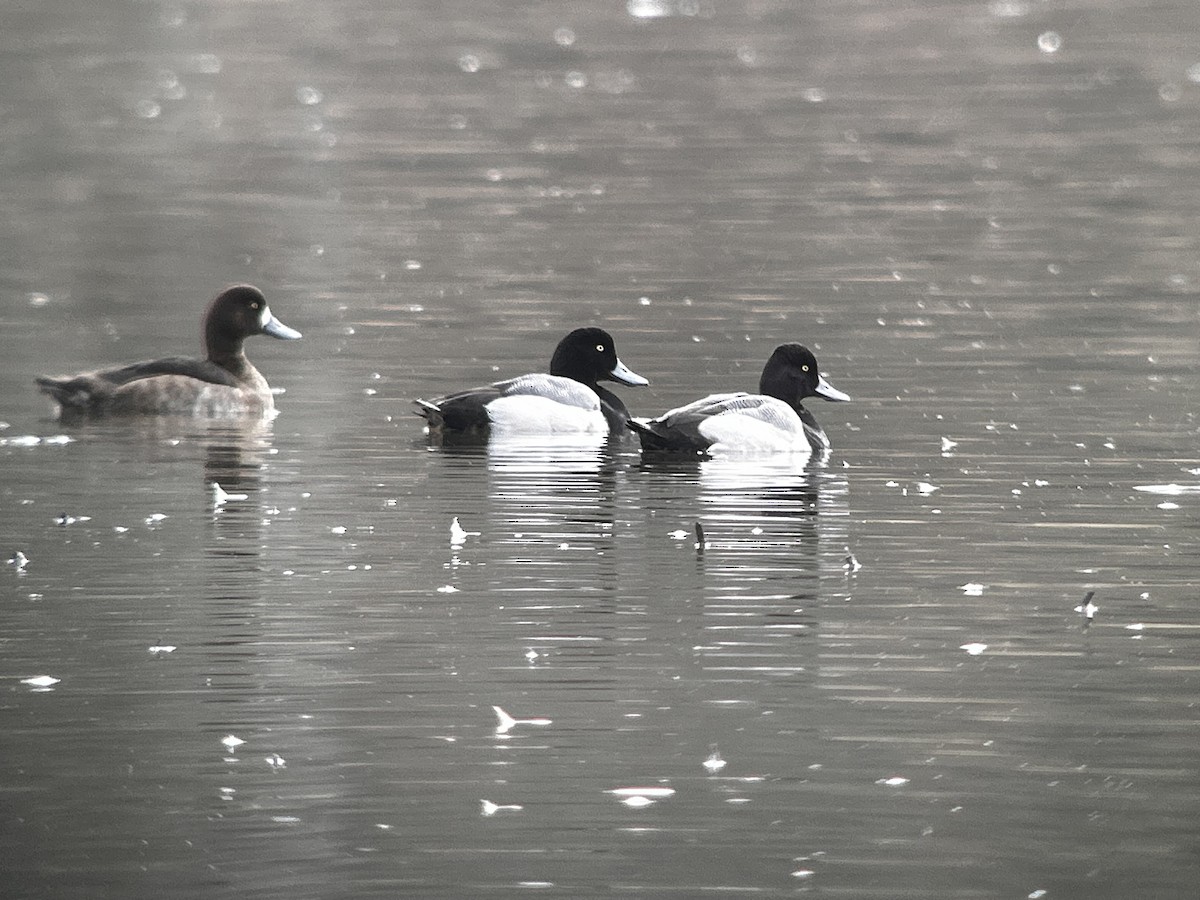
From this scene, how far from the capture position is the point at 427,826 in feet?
23.7

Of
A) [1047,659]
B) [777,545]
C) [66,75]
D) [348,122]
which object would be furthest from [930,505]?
[66,75]

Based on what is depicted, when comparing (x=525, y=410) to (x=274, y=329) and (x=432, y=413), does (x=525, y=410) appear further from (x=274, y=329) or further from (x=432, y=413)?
(x=274, y=329)

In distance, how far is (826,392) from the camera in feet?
49.1

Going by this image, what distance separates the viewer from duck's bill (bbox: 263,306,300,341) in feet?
54.4

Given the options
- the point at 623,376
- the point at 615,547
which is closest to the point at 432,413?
the point at 623,376

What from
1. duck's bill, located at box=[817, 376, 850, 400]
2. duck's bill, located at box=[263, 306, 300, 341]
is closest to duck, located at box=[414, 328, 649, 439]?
duck's bill, located at box=[817, 376, 850, 400]

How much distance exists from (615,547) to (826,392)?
14.0 feet

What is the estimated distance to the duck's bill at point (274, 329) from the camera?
16.6 m

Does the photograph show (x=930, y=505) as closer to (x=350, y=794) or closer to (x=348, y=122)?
(x=350, y=794)

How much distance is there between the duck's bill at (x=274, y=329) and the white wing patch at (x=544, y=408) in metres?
2.67

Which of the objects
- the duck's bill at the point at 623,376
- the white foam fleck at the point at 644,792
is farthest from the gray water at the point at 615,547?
the duck's bill at the point at 623,376

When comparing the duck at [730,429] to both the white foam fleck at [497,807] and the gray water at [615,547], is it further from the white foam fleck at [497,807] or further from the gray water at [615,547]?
the white foam fleck at [497,807]

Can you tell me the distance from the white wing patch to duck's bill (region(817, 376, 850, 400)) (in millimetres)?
1362

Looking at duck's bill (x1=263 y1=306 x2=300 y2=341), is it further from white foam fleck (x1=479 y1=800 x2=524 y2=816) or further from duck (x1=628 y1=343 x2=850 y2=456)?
white foam fleck (x1=479 y1=800 x2=524 y2=816)
